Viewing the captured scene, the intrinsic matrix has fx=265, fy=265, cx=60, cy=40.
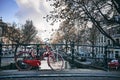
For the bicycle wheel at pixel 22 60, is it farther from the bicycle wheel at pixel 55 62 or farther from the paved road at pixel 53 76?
the paved road at pixel 53 76

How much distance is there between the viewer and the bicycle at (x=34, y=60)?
1248cm

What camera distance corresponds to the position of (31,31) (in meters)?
75.4

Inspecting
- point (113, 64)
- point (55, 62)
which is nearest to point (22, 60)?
point (55, 62)

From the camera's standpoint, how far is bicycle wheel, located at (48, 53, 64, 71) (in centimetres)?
1280

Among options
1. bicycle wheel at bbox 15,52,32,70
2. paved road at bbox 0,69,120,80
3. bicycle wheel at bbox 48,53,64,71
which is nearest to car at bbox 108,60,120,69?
bicycle wheel at bbox 48,53,64,71

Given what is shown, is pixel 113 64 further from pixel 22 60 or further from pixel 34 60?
pixel 22 60

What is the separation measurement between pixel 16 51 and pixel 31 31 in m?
62.7

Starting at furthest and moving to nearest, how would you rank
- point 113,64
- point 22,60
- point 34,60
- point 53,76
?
point 113,64 < point 22,60 < point 34,60 < point 53,76

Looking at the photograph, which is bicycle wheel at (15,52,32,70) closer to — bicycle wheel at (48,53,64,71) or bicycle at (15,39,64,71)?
bicycle at (15,39,64,71)

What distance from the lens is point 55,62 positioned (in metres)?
12.9

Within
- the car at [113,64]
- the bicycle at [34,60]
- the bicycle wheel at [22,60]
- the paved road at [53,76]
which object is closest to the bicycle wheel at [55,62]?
the bicycle at [34,60]

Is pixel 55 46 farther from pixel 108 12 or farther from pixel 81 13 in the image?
pixel 108 12

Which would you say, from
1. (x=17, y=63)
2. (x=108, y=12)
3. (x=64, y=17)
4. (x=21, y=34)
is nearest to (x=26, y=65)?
(x=17, y=63)

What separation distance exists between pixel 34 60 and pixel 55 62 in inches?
42.6
